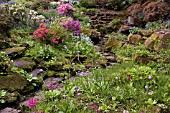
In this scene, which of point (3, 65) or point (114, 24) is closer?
point (3, 65)

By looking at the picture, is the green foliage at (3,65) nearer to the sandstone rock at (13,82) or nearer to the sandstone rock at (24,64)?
the sandstone rock at (13,82)

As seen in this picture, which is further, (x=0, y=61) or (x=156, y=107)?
(x=0, y=61)

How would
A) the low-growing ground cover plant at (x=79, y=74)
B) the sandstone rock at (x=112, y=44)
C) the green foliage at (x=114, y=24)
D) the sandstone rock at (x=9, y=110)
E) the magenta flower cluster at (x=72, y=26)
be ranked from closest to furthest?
the sandstone rock at (x=9, y=110) → the low-growing ground cover plant at (x=79, y=74) → the sandstone rock at (x=112, y=44) → the magenta flower cluster at (x=72, y=26) → the green foliage at (x=114, y=24)

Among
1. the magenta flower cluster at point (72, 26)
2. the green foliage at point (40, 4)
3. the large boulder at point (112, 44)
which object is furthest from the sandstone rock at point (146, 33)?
the green foliage at point (40, 4)

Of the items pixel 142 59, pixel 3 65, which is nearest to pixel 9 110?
pixel 3 65

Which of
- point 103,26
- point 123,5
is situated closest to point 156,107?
point 103,26

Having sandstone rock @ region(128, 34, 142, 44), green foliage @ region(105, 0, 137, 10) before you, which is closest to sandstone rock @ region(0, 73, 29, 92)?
sandstone rock @ region(128, 34, 142, 44)

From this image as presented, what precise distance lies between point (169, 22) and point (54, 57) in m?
4.86

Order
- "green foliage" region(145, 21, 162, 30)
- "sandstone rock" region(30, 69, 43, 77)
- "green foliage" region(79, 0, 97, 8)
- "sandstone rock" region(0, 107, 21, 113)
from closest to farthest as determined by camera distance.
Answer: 1. "sandstone rock" region(0, 107, 21, 113)
2. "sandstone rock" region(30, 69, 43, 77)
3. "green foliage" region(145, 21, 162, 30)
4. "green foliage" region(79, 0, 97, 8)

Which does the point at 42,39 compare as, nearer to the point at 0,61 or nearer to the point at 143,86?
the point at 0,61

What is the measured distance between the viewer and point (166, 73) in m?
4.96

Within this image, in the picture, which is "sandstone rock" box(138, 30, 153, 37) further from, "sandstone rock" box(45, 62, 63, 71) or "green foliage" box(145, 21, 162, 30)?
"sandstone rock" box(45, 62, 63, 71)

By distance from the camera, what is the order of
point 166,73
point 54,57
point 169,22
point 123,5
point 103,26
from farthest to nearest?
1. point 123,5
2. point 103,26
3. point 169,22
4. point 54,57
5. point 166,73

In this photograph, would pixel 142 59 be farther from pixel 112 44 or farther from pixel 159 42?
pixel 112 44
